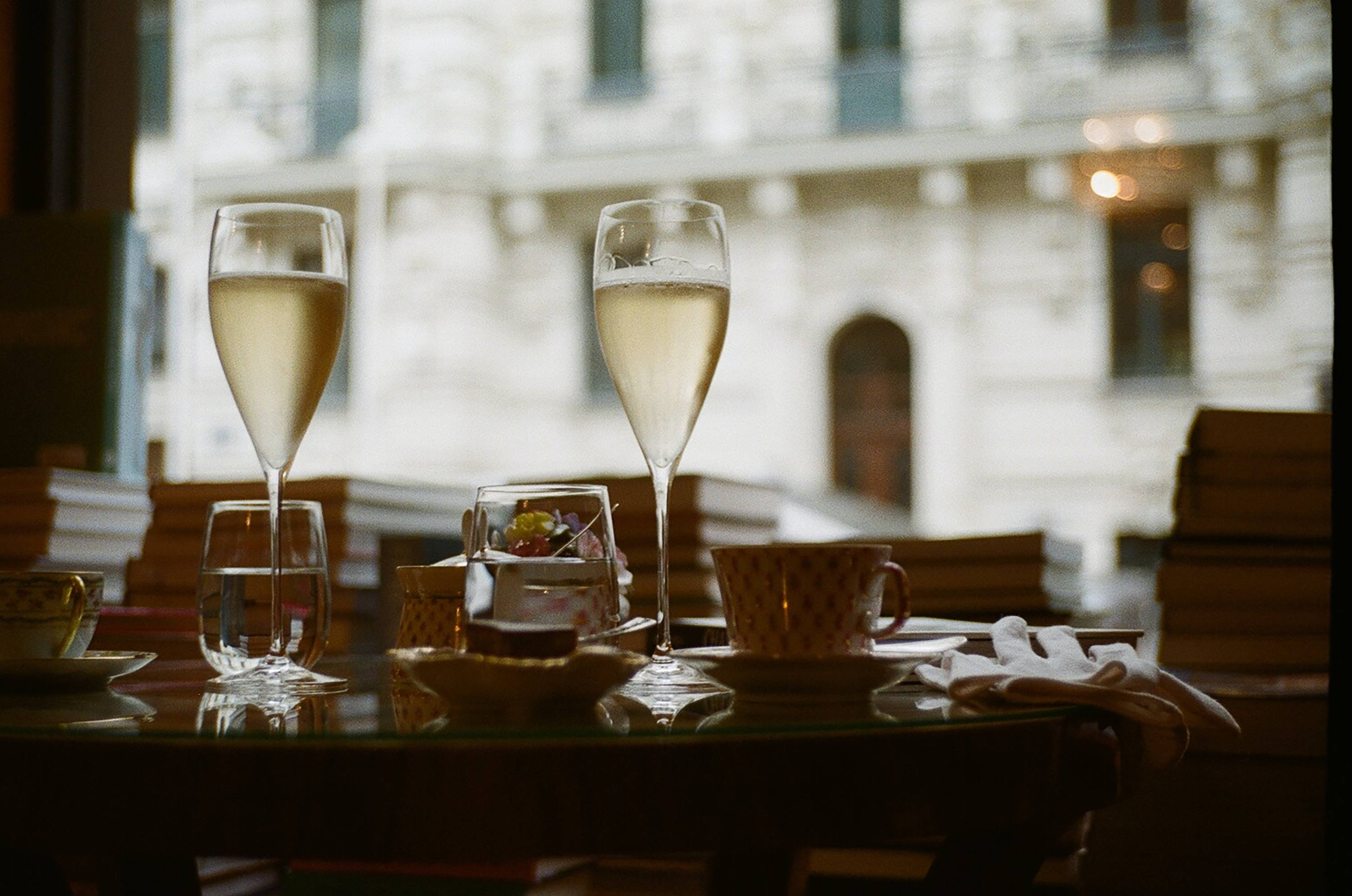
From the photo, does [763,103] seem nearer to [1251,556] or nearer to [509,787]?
[1251,556]

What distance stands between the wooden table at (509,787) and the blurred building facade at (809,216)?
7462 mm

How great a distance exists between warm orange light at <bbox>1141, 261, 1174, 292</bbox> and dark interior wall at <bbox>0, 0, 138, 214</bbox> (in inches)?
272

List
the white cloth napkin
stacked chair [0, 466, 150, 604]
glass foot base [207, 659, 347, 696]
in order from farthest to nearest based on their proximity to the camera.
Answer: stacked chair [0, 466, 150, 604], glass foot base [207, 659, 347, 696], the white cloth napkin

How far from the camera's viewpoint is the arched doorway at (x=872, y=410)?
8.38 m

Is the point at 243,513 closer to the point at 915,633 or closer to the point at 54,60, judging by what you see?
the point at 915,633

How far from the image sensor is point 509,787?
1.30 ft

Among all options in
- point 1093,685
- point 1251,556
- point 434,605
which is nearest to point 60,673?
point 434,605

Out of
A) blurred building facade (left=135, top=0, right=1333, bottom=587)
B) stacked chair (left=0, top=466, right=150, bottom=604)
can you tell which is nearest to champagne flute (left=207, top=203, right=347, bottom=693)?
stacked chair (left=0, top=466, right=150, bottom=604)

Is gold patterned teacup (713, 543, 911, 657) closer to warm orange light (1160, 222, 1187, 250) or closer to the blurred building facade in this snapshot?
the blurred building facade

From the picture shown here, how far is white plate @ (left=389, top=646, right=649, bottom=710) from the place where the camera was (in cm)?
47

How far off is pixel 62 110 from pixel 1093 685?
1721 mm

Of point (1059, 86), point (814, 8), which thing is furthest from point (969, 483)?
point (814, 8)

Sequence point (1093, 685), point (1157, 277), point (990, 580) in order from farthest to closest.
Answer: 1. point (1157, 277)
2. point (990, 580)
3. point (1093, 685)

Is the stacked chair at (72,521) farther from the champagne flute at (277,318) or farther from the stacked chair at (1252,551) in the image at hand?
the stacked chair at (1252,551)
